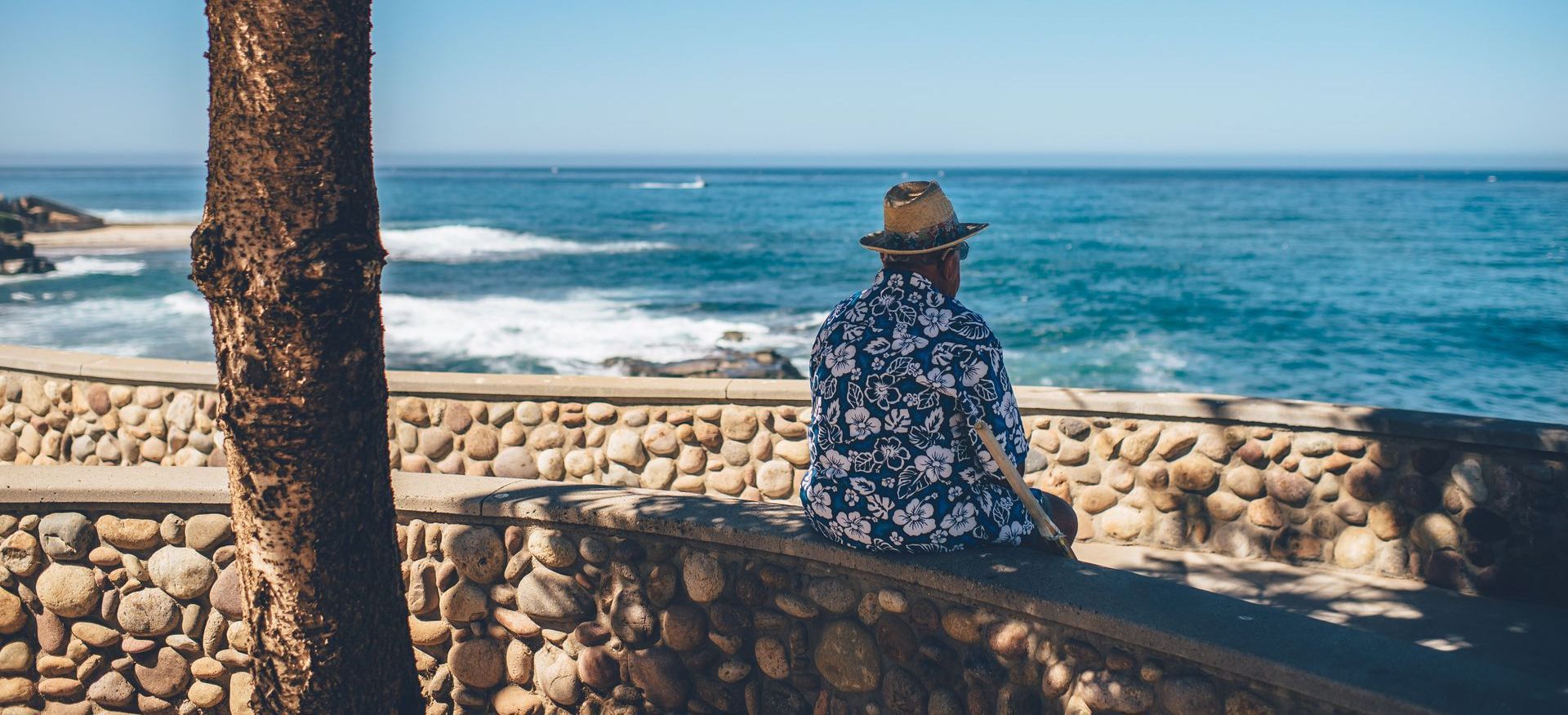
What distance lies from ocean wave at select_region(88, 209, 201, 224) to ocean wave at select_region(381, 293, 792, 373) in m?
36.7

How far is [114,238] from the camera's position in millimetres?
45594

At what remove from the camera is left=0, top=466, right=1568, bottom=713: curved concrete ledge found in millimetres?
2381

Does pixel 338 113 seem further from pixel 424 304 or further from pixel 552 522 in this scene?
pixel 424 304

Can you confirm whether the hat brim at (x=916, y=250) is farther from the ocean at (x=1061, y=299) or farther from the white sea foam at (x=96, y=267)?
the white sea foam at (x=96, y=267)

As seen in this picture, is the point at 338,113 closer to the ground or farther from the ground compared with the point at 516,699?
farther from the ground

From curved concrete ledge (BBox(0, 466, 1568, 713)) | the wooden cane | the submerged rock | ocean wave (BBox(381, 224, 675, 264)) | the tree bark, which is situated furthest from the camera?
ocean wave (BBox(381, 224, 675, 264))

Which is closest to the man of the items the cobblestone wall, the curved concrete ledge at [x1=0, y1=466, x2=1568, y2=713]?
the curved concrete ledge at [x1=0, y1=466, x2=1568, y2=713]

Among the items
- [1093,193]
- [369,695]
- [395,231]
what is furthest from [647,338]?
[1093,193]

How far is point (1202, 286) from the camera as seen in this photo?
31844 mm

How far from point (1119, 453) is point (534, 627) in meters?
3.08

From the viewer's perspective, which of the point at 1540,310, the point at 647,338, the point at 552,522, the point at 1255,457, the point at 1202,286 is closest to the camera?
the point at 552,522

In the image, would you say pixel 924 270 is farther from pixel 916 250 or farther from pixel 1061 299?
pixel 1061 299

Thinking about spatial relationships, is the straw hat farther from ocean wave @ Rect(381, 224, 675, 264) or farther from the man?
ocean wave @ Rect(381, 224, 675, 264)

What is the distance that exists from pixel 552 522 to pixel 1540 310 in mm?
29094
